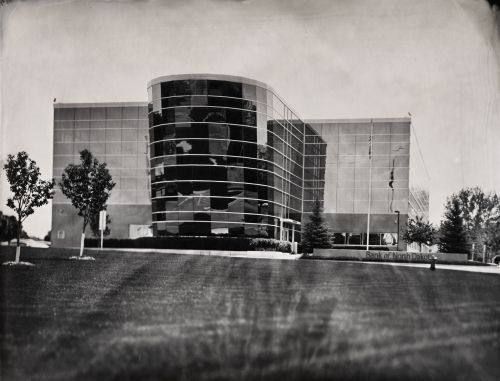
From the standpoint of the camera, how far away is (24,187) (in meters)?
10.5

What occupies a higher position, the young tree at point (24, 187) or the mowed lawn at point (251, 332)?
the young tree at point (24, 187)

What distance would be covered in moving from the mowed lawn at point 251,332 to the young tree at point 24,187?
141cm

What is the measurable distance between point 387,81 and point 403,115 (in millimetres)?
543

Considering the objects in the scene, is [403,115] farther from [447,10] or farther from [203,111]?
[203,111]

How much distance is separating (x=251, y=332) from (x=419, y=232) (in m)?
36.2

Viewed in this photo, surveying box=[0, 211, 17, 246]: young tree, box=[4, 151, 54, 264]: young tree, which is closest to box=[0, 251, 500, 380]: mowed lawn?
box=[0, 211, 17, 246]: young tree

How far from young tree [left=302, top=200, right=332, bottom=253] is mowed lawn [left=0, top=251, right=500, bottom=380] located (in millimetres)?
27493

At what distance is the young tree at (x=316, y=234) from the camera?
36625mm

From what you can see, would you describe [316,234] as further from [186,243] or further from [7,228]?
[7,228]

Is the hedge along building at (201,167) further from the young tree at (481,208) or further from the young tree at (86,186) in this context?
the young tree at (481,208)

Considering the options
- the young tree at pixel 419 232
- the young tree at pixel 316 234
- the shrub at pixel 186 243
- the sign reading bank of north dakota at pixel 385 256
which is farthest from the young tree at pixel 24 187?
the young tree at pixel 419 232

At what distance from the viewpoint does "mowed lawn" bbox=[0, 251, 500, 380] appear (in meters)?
6.46

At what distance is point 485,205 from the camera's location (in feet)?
28.2

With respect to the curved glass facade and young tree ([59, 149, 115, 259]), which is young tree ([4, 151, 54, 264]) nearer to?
young tree ([59, 149, 115, 259])
